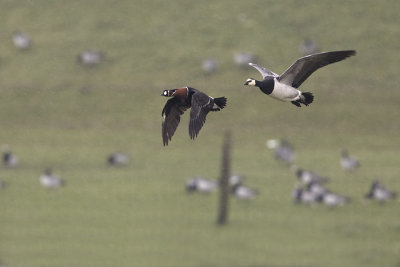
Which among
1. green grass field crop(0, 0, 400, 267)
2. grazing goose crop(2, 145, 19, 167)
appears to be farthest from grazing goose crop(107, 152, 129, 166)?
grazing goose crop(2, 145, 19, 167)

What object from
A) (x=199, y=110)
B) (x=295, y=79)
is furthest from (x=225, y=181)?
(x=199, y=110)

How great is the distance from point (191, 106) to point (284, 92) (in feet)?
4.05

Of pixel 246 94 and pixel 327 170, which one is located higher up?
pixel 246 94

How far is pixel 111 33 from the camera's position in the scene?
5216 cm

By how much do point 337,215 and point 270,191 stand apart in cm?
310

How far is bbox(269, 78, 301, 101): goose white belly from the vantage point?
1364cm

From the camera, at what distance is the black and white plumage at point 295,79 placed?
13.6m

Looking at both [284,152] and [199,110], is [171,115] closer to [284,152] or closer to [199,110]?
[199,110]

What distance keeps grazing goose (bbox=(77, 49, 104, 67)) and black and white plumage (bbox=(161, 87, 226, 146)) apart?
3478 centimetres

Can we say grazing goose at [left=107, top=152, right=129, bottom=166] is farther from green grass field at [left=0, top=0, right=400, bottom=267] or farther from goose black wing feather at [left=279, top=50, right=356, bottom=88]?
goose black wing feather at [left=279, top=50, right=356, bottom=88]

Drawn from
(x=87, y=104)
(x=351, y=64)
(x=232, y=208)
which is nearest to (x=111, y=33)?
(x=87, y=104)

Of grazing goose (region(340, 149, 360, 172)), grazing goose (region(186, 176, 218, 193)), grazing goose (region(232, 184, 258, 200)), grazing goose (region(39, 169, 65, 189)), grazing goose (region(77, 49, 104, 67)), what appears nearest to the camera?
grazing goose (region(232, 184, 258, 200))

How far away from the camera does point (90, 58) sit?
161 ft

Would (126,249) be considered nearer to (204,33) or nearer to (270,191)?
(270,191)
